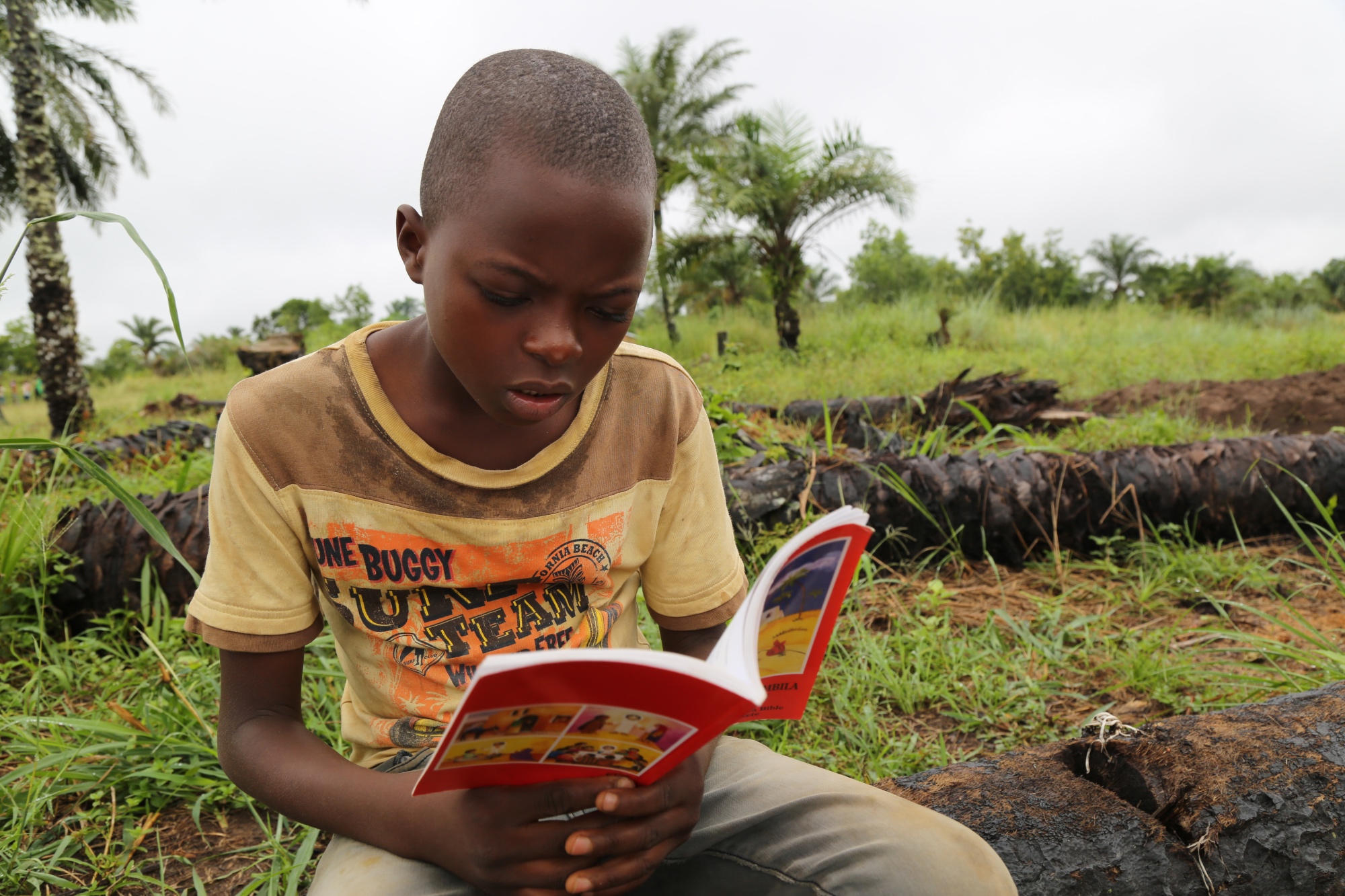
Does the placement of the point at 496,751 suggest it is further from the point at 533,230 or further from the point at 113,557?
the point at 113,557

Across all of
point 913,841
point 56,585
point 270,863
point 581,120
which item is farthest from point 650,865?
point 56,585

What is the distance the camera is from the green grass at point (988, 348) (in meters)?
6.97

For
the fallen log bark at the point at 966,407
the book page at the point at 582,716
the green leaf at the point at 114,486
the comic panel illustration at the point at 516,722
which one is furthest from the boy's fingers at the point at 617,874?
the fallen log bark at the point at 966,407

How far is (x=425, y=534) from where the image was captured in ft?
3.51

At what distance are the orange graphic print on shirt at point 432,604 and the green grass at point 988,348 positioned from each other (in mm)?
2252

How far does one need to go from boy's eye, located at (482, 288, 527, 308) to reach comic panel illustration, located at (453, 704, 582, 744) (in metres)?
0.46

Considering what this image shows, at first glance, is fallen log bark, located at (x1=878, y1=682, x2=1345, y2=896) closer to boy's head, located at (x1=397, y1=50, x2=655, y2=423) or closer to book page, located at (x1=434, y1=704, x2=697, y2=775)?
book page, located at (x1=434, y1=704, x2=697, y2=775)

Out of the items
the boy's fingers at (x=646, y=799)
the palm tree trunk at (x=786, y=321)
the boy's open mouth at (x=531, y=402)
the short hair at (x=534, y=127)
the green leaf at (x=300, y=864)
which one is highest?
the palm tree trunk at (x=786, y=321)

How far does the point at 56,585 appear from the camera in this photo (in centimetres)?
227

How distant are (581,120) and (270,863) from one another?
1.44 meters

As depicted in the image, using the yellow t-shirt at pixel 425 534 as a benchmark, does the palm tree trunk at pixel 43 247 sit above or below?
above

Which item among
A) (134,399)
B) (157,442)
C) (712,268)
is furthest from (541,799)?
(712,268)

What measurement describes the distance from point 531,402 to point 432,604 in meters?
0.35

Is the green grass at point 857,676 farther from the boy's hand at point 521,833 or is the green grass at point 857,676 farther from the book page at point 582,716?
the book page at point 582,716
